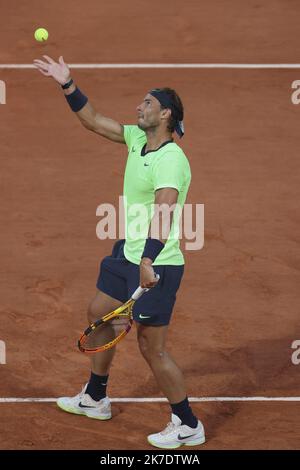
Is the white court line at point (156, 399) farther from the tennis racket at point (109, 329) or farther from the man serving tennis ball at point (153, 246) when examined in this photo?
the man serving tennis ball at point (153, 246)

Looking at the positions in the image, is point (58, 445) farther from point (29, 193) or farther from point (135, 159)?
point (29, 193)

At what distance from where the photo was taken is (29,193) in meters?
13.6

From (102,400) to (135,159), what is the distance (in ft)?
6.47

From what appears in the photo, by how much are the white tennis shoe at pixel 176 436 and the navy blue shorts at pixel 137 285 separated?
2.67 feet

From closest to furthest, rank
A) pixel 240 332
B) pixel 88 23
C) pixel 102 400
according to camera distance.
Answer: pixel 102 400, pixel 240 332, pixel 88 23


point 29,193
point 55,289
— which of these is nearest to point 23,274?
point 55,289

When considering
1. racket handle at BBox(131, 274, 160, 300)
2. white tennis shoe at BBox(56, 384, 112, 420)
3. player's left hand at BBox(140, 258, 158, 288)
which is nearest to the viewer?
player's left hand at BBox(140, 258, 158, 288)

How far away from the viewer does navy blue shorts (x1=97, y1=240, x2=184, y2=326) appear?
936 centimetres

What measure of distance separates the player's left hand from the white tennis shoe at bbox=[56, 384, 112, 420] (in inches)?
59.0

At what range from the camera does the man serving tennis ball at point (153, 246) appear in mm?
9133

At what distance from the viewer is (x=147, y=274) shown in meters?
8.94

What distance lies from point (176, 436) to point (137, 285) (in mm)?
1172

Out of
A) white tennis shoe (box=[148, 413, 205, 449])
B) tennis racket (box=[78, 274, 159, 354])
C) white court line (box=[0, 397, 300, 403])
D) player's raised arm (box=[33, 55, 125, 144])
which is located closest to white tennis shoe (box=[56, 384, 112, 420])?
white court line (box=[0, 397, 300, 403])

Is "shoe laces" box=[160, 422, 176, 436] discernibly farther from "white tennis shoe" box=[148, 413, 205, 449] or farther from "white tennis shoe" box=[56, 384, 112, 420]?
"white tennis shoe" box=[56, 384, 112, 420]
